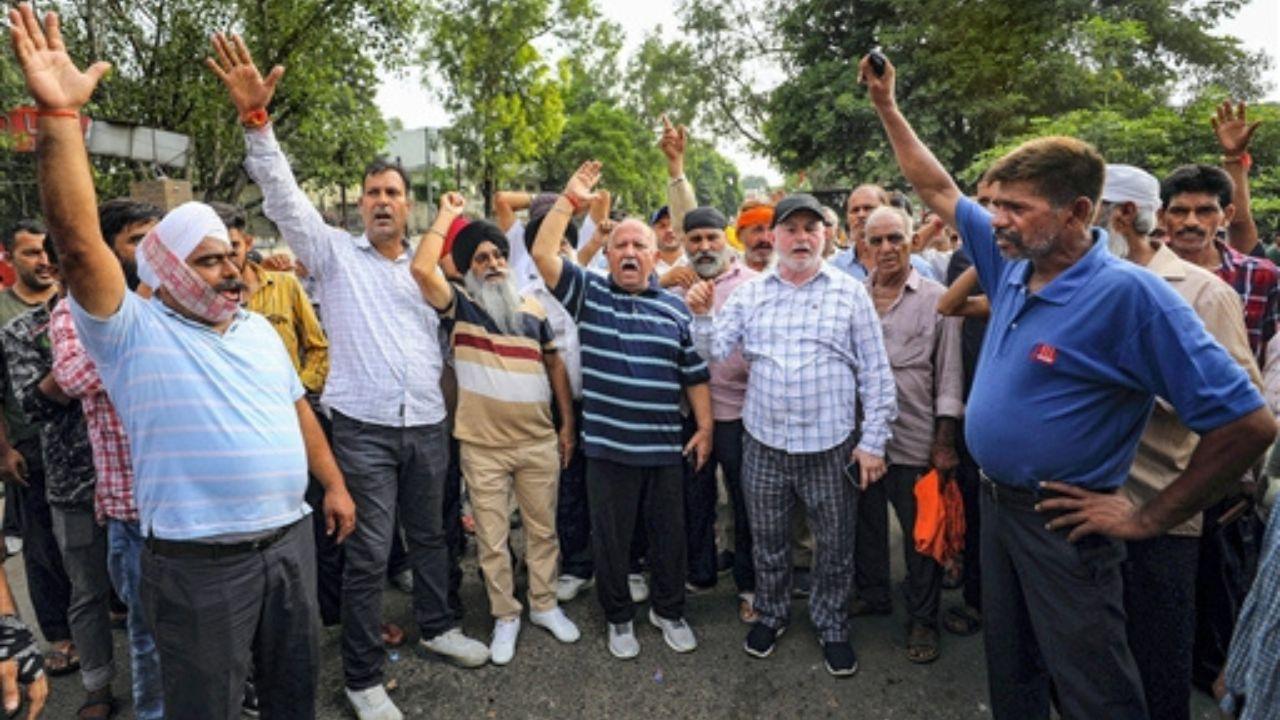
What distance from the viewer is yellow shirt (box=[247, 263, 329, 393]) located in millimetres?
3703

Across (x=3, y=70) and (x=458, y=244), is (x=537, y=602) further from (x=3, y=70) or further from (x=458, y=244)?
(x=3, y=70)

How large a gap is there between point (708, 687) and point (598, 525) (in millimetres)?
925

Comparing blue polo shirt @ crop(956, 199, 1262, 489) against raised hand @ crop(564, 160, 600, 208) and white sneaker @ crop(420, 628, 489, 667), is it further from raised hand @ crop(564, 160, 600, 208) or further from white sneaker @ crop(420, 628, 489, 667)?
white sneaker @ crop(420, 628, 489, 667)

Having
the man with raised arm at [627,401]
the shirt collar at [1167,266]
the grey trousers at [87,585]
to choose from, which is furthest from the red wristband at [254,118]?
the shirt collar at [1167,266]

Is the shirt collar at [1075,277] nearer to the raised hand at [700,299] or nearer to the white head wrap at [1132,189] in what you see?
the white head wrap at [1132,189]

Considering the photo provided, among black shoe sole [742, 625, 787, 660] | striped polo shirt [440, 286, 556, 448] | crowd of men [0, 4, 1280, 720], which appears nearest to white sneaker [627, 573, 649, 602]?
crowd of men [0, 4, 1280, 720]

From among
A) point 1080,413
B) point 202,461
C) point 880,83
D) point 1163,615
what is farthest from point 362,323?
point 1163,615

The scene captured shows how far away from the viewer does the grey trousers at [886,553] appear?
3566mm

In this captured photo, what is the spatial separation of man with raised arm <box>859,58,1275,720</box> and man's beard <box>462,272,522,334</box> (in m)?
2.22

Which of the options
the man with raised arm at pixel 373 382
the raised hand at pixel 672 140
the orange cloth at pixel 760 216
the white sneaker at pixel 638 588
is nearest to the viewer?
the man with raised arm at pixel 373 382

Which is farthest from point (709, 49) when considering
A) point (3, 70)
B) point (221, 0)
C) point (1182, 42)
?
point (3, 70)

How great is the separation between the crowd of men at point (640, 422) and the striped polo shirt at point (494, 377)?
19mm

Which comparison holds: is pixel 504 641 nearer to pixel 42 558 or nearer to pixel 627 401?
pixel 627 401

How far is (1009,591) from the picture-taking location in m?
2.39
